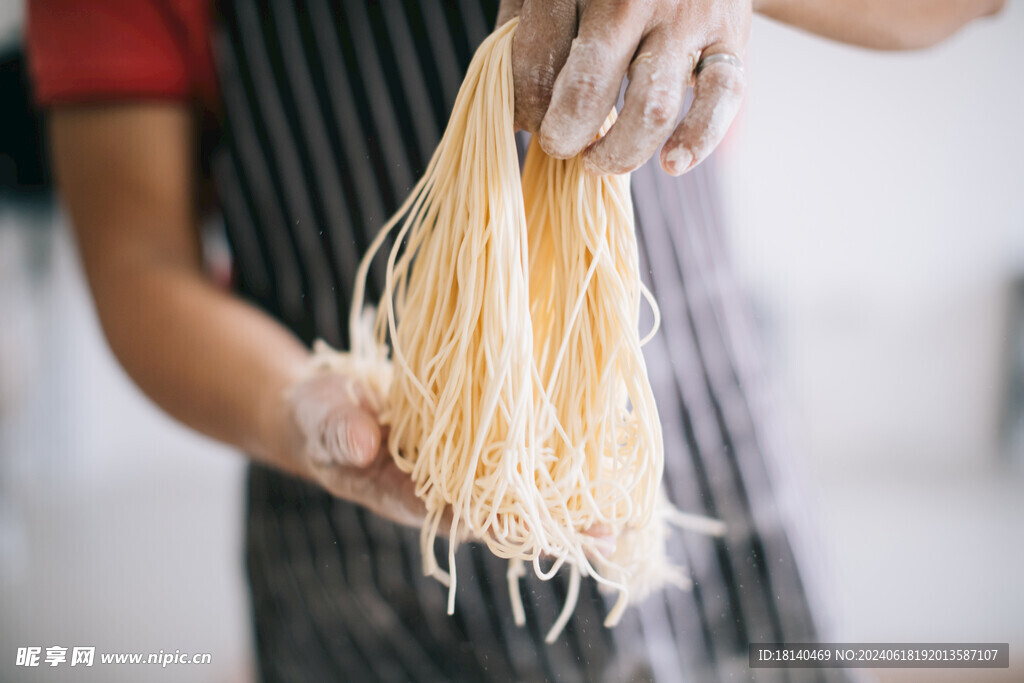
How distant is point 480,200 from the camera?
0.36 m

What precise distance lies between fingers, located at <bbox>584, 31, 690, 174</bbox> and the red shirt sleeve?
0.45 metres

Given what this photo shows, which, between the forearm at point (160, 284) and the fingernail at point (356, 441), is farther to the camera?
the forearm at point (160, 284)

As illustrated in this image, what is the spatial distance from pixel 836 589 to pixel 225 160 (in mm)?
782

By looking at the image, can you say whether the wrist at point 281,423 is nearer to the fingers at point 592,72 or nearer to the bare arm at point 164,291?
the bare arm at point 164,291

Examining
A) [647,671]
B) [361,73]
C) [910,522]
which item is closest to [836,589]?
[910,522]

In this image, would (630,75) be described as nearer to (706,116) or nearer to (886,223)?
(706,116)

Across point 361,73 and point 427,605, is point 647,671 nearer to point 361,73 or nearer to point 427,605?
point 427,605

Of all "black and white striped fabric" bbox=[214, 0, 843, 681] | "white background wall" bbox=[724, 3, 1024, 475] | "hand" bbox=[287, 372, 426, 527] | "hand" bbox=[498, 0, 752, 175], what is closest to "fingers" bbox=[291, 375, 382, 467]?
"hand" bbox=[287, 372, 426, 527]

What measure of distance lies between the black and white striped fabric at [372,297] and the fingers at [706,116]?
0.69 feet

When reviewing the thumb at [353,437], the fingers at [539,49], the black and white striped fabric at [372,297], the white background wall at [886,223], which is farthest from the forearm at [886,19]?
the thumb at [353,437]

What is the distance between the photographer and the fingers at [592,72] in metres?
0.30

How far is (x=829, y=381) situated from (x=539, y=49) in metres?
0.46

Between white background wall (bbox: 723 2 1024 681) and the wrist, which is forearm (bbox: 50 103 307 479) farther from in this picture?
white background wall (bbox: 723 2 1024 681)

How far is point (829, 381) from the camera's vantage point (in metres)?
0.59
